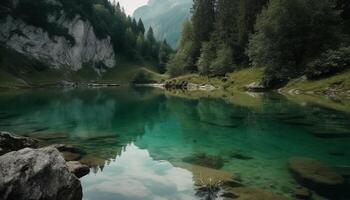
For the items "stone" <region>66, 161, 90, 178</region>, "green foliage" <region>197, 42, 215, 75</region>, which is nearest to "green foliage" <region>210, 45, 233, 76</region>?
"green foliage" <region>197, 42, 215, 75</region>

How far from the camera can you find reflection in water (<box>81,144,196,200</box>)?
15.6m

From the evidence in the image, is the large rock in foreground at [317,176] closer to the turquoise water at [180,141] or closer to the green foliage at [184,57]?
the turquoise water at [180,141]

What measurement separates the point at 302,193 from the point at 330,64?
187 feet

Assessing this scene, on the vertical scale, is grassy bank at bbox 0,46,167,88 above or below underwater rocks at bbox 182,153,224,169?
above

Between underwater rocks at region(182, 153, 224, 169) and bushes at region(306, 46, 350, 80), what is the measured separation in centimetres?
5118

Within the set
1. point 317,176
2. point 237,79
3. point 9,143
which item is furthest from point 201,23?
point 317,176

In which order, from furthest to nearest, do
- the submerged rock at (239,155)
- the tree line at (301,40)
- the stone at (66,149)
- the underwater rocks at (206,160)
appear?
1. the tree line at (301,40)
2. the stone at (66,149)
3. the submerged rock at (239,155)
4. the underwater rocks at (206,160)

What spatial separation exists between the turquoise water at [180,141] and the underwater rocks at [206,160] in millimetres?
374

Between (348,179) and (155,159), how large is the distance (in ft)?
35.9

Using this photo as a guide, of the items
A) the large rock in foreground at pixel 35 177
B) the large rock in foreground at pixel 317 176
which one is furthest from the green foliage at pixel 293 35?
the large rock in foreground at pixel 35 177

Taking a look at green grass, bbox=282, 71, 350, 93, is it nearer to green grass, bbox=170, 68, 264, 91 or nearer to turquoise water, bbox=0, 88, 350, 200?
green grass, bbox=170, 68, 264, 91

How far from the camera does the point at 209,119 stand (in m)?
40.9

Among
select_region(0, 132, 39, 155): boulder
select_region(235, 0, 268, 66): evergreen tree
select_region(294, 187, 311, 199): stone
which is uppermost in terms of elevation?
select_region(235, 0, 268, 66): evergreen tree

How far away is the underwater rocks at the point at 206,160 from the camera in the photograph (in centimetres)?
2077
